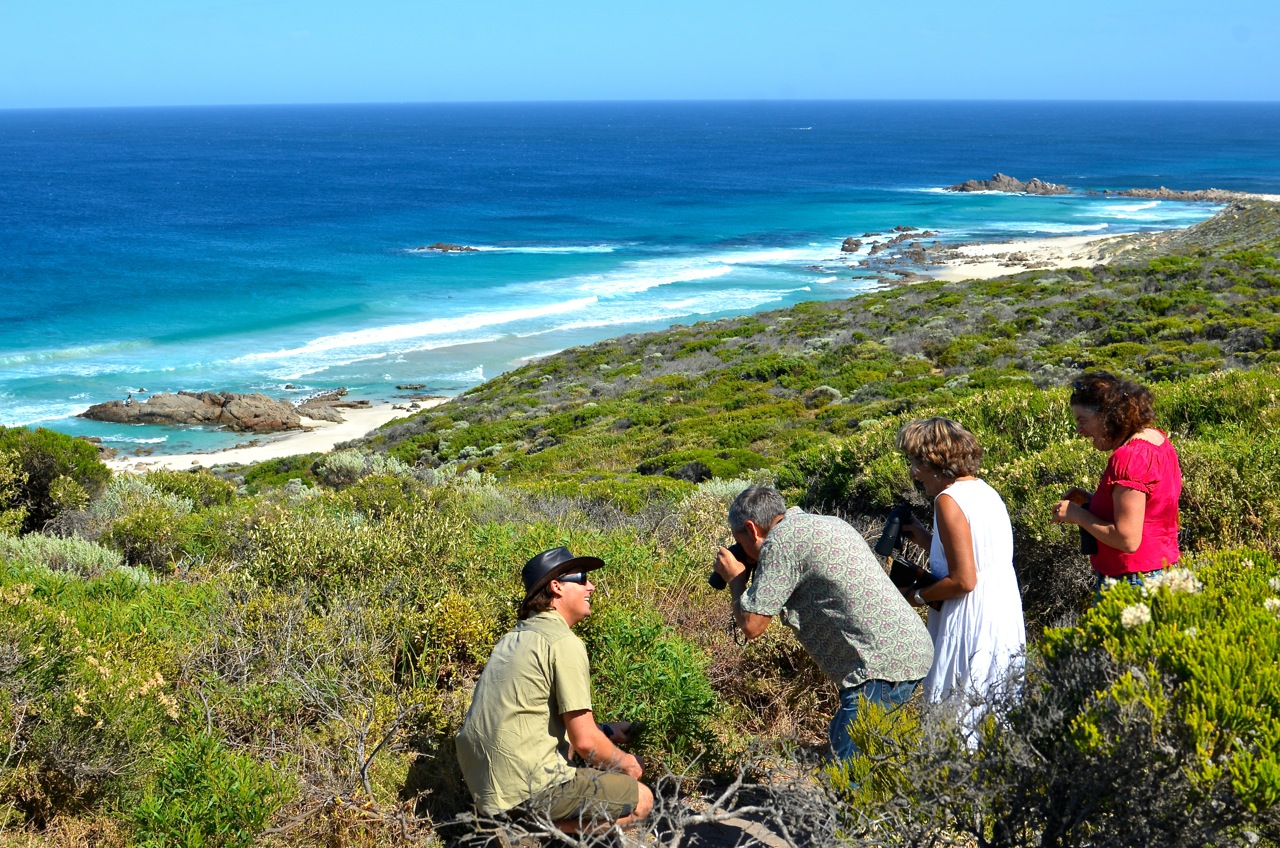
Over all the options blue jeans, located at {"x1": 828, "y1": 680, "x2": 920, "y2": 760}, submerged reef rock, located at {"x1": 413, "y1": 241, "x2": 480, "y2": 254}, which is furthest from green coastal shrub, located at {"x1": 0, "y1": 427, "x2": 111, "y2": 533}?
submerged reef rock, located at {"x1": 413, "y1": 241, "x2": 480, "y2": 254}

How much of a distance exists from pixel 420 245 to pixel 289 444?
111ft

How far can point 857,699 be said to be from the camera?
130 inches

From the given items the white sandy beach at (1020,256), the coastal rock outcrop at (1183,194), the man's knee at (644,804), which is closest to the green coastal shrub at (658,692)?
the man's knee at (644,804)

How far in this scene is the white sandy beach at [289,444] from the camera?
24141 millimetres

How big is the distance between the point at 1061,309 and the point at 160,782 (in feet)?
84.8

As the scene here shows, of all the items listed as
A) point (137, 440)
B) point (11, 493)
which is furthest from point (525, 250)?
point (11, 493)

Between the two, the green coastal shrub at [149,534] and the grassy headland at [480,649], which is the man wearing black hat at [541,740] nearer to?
the grassy headland at [480,649]

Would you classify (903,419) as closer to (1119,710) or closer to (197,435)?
(1119,710)

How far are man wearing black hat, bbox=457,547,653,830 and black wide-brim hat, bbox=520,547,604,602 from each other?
143mm

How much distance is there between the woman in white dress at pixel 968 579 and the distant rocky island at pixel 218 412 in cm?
2664

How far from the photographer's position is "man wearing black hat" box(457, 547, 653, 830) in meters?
3.29

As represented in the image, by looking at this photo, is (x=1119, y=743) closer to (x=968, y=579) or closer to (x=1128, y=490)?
(x=968, y=579)

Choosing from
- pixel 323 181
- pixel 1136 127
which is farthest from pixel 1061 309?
pixel 1136 127

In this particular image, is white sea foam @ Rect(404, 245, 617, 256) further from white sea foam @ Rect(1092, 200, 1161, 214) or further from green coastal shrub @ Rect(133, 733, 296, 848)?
green coastal shrub @ Rect(133, 733, 296, 848)
